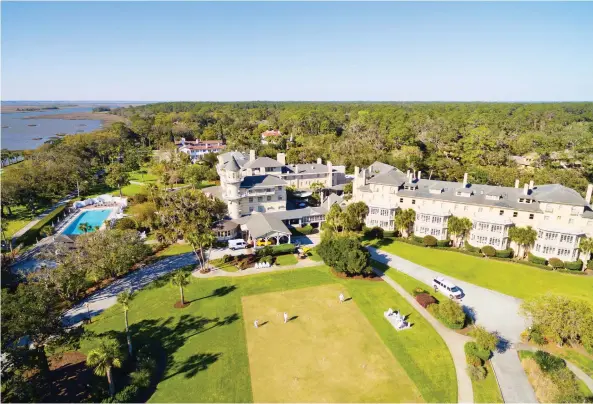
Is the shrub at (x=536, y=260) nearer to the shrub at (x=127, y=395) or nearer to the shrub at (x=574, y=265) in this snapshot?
the shrub at (x=574, y=265)

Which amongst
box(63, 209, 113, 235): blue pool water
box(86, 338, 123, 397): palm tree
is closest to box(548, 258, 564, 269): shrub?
box(86, 338, 123, 397): palm tree

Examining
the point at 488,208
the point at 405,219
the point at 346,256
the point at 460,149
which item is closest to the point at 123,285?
the point at 346,256

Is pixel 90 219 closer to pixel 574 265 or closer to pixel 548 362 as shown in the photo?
pixel 548 362

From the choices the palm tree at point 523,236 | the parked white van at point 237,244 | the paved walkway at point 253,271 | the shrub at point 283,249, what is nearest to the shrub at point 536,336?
the palm tree at point 523,236

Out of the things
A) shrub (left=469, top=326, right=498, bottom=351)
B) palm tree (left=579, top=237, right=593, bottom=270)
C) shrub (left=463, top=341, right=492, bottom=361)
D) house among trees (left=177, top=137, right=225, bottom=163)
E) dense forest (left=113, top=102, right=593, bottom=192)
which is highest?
dense forest (left=113, top=102, right=593, bottom=192)

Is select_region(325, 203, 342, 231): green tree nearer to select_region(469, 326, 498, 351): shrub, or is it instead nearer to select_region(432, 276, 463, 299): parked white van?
select_region(432, 276, 463, 299): parked white van

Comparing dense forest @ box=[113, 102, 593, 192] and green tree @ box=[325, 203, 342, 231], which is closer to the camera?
green tree @ box=[325, 203, 342, 231]
